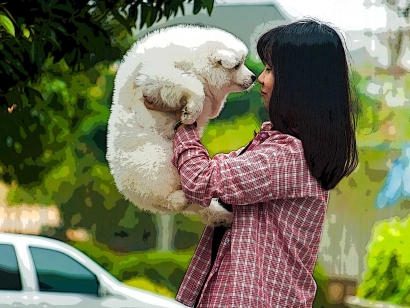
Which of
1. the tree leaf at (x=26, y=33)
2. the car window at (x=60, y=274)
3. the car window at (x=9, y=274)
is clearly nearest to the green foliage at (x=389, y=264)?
the car window at (x=60, y=274)

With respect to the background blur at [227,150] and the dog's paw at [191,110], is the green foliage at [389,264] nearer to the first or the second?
the background blur at [227,150]

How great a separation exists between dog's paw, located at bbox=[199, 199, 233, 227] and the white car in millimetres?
1659

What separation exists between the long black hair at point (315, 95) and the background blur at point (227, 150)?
5.14 feet

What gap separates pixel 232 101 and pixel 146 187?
160 cm

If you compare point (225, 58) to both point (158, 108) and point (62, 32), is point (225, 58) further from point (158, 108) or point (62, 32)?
point (62, 32)

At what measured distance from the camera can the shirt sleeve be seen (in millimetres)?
1482

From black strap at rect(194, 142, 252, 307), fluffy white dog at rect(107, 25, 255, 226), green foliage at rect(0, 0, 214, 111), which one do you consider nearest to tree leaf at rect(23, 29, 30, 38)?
green foliage at rect(0, 0, 214, 111)

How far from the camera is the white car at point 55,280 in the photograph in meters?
3.15

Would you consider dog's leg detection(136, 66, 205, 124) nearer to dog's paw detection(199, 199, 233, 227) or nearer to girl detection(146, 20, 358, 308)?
girl detection(146, 20, 358, 308)

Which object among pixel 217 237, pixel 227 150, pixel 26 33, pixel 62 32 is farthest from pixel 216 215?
pixel 227 150

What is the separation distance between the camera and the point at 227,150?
10.5 feet

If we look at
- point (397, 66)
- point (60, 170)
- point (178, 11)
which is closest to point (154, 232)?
point (60, 170)

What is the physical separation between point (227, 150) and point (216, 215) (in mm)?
1598

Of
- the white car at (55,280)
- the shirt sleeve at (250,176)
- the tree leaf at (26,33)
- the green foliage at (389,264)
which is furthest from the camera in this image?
the green foliage at (389,264)
